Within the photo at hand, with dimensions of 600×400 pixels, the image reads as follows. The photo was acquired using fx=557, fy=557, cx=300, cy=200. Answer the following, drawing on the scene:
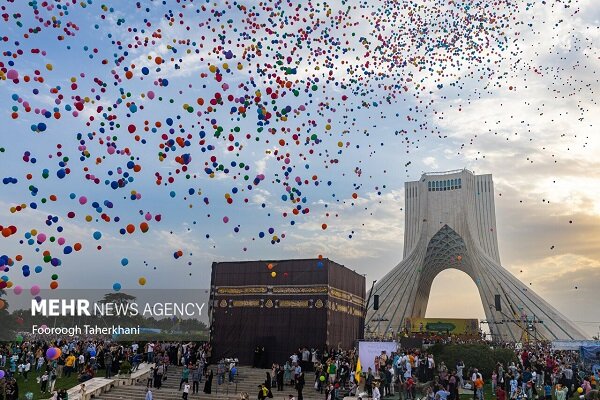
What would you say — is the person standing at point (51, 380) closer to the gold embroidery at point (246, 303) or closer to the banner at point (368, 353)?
the gold embroidery at point (246, 303)

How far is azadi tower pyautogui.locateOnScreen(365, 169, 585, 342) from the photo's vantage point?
197 feet

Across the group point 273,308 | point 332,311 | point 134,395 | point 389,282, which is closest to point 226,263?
point 273,308

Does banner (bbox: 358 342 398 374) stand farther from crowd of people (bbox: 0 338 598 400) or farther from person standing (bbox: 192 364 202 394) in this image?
person standing (bbox: 192 364 202 394)

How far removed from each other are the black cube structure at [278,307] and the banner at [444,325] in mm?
25859

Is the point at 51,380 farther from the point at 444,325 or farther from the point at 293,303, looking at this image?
the point at 444,325

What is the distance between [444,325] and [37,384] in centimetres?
4112

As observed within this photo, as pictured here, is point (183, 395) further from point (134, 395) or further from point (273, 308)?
point (273, 308)

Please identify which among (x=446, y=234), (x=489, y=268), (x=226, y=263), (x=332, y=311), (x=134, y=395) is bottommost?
(x=134, y=395)

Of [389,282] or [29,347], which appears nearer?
[29,347]

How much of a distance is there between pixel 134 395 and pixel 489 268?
5045cm

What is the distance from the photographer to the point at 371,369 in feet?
74.6

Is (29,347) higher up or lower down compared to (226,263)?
lower down

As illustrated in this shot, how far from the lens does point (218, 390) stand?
2434cm

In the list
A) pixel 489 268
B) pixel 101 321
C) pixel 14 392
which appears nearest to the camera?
pixel 14 392
